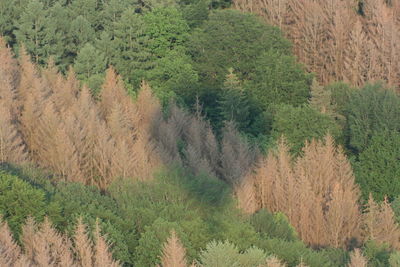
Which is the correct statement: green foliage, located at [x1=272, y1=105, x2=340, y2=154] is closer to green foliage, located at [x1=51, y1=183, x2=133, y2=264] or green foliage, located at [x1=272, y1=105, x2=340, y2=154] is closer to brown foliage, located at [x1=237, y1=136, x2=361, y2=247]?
brown foliage, located at [x1=237, y1=136, x2=361, y2=247]

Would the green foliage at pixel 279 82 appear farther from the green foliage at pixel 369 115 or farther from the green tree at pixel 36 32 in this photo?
the green tree at pixel 36 32

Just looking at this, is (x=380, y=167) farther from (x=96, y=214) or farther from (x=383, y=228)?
(x=96, y=214)

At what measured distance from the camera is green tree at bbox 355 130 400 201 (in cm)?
6738

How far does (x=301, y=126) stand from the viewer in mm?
74312

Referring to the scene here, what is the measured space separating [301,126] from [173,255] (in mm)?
36362

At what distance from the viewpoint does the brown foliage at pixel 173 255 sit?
39812 millimetres

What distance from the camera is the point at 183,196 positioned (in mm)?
54344

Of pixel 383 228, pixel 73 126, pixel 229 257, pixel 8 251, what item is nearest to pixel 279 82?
pixel 73 126

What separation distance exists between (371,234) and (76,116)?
27931 mm

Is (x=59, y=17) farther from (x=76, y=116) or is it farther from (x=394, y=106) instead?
(x=394, y=106)

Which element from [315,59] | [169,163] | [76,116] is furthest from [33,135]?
[315,59]

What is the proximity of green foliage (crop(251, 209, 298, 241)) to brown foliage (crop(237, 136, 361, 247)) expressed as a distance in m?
2.41

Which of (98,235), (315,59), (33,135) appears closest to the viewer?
(98,235)

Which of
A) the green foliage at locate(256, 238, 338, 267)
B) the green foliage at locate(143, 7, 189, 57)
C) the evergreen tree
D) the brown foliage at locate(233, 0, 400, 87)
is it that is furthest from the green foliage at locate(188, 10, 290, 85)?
the green foliage at locate(256, 238, 338, 267)
